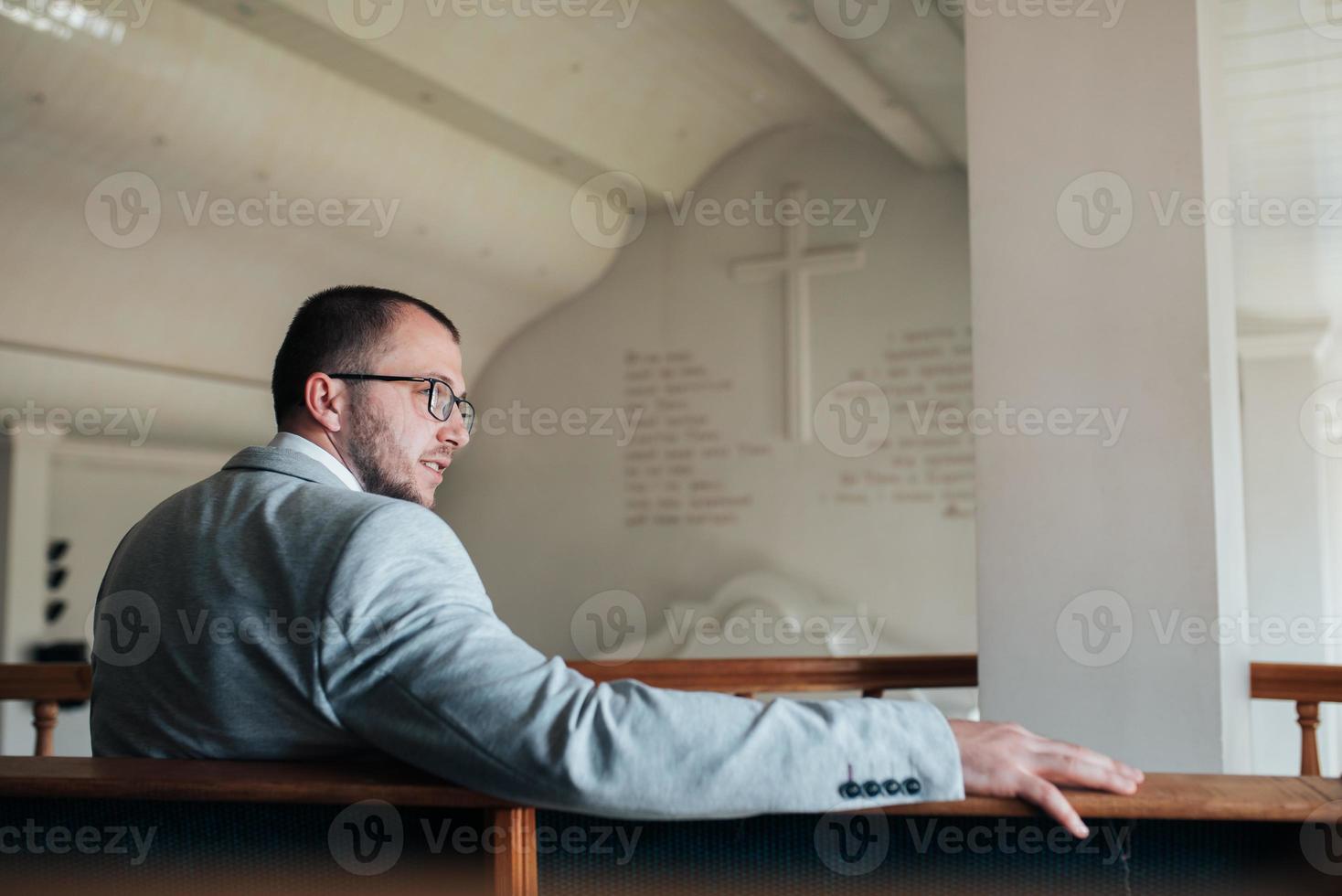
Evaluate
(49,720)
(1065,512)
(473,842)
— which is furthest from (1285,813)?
(49,720)

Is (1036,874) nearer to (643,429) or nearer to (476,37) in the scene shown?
(476,37)

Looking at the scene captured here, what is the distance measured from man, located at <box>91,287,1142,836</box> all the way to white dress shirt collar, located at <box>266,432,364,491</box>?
0.07 m

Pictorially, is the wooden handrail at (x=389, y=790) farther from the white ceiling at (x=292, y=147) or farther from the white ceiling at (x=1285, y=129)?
the white ceiling at (x=292, y=147)

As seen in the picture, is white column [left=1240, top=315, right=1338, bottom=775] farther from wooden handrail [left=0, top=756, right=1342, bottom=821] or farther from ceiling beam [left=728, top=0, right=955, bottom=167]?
wooden handrail [left=0, top=756, right=1342, bottom=821]

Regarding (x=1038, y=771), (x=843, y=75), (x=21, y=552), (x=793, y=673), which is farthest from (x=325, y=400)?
(x=21, y=552)

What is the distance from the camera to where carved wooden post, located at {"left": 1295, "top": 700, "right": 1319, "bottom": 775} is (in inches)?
94.0

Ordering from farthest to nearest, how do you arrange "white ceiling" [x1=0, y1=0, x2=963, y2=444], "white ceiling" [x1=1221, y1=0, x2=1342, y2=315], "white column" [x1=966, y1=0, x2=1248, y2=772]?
"white ceiling" [x1=0, y1=0, x2=963, y2=444] < "white ceiling" [x1=1221, y1=0, x2=1342, y2=315] < "white column" [x1=966, y1=0, x2=1248, y2=772]

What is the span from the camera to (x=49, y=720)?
8.63ft

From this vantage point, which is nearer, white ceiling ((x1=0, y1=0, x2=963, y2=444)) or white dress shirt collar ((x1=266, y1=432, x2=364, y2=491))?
white dress shirt collar ((x1=266, y1=432, x2=364, y2=491))

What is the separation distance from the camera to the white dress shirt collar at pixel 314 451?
161cm

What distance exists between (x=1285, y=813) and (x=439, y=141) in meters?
6.49

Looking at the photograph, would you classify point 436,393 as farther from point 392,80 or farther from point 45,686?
point 392,80

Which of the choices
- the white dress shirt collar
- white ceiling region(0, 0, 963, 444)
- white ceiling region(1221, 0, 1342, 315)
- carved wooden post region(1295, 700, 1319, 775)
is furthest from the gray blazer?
white ceiling region(0, 0, 963, 444)

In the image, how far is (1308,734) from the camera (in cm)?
242
